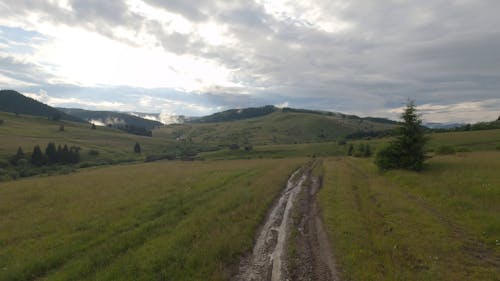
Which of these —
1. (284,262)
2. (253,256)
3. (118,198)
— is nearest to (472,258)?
(284,262)

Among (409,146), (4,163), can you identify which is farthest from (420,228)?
(4,163)

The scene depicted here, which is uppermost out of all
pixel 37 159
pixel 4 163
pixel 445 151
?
pixel 445 151

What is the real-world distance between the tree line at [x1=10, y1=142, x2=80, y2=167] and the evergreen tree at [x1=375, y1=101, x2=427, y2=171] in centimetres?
12812

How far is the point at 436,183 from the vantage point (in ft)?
87.4

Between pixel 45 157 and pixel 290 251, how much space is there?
13135cm

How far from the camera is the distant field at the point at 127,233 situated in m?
11.5

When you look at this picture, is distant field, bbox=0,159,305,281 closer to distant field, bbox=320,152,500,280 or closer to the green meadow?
the green meadow

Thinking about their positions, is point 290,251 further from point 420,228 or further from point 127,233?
point 127,233

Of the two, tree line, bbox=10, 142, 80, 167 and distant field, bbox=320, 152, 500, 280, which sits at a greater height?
distant field, bbox=320, 152, 500, 280

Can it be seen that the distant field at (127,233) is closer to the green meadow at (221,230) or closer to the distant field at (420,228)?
the green meadow at (221,230)

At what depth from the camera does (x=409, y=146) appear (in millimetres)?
38312

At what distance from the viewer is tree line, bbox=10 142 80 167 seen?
10512cm

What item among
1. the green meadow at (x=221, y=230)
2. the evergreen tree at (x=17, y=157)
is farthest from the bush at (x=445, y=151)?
the evergreen tree at (x=17, y=157)

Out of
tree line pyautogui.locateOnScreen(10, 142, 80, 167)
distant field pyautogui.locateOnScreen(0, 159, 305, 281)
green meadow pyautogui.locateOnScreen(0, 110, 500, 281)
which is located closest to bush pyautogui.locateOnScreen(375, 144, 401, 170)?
green meadow pyautogui.locateOnScreen(0, 110, 500, 281)
